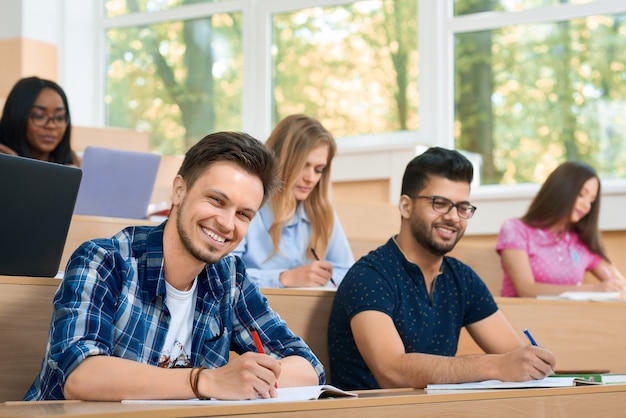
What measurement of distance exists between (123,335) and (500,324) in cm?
118

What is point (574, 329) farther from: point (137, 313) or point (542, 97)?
point (542, 97)

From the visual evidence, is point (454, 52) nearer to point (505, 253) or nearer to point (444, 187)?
point (505, 253)

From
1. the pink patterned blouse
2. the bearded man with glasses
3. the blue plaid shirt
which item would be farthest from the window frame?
the blue plaid shirt

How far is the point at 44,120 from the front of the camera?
11.8 feet

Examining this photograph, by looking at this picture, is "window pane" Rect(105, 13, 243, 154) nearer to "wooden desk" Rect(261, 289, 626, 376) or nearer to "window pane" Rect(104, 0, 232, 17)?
"window pane" Rect(104, 0, 232, 17)

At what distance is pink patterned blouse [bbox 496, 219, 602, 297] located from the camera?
12.9 ft

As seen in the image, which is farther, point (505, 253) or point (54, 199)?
point (505, 253)

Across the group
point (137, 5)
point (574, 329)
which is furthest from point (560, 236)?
point (137, 5)

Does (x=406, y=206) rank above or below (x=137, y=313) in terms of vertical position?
above

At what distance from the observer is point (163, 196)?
450 centimetres

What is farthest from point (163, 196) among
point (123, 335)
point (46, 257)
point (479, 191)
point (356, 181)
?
point (123, 335)

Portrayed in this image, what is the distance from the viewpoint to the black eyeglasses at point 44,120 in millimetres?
3598

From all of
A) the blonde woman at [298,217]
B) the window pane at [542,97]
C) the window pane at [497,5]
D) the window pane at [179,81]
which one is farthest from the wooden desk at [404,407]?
the window pane at [179,81]

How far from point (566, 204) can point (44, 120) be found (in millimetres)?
2027
